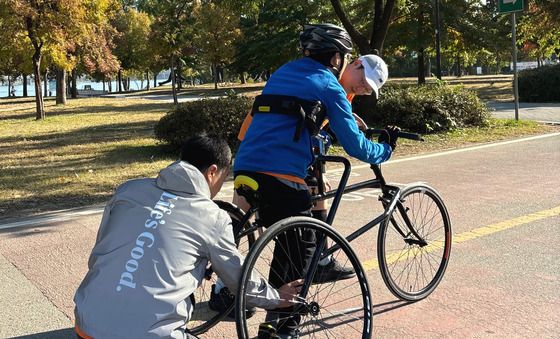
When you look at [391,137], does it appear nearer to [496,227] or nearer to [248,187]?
[248,187]

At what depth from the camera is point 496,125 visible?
14.0m

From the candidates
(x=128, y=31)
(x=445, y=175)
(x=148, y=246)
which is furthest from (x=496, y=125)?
(x=128, y=31)

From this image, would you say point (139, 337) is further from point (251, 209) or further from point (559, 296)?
point (559, 296)

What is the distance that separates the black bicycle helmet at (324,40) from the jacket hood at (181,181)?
47.3 inches

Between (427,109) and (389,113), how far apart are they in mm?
874

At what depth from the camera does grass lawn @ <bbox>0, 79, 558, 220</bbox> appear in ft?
25.7

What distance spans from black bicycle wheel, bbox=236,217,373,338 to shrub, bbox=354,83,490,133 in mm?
9550

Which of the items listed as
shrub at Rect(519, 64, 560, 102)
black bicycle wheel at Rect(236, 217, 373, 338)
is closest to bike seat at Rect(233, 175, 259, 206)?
black bicycle wheel at Rect(236, 217, 373, 338)

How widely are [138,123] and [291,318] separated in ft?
53.3

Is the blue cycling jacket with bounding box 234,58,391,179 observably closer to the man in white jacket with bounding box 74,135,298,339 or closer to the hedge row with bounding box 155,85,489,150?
the man in white jacket with bounding box 74,135,298,339

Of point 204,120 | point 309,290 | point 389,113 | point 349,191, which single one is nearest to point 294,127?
point 349,191

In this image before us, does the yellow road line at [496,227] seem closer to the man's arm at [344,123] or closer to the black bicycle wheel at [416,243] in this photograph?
the black bicycle wheel at [416,243]

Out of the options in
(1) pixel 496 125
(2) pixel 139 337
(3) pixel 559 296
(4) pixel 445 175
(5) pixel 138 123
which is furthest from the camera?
(5) pixel 138 123

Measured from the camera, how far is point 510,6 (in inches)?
533
